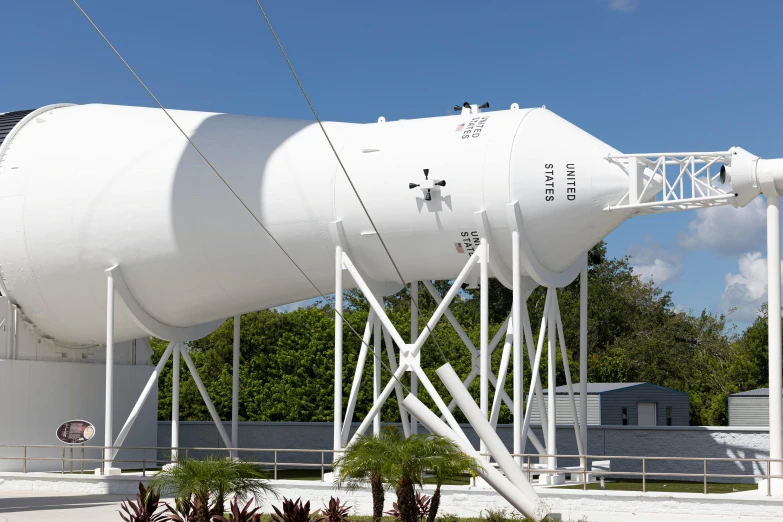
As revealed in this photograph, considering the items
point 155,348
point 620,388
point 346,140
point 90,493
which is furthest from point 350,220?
point 155,348

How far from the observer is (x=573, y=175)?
74.3ft

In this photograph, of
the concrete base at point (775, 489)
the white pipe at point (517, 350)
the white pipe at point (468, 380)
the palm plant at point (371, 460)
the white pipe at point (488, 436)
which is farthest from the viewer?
the white pipe at point (468, 380)

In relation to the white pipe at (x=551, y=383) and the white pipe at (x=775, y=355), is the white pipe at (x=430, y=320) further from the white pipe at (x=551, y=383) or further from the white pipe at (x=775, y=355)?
the white pipe at (x=775, y=355)

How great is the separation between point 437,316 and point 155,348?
3432 centimetres

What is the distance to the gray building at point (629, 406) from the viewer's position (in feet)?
107

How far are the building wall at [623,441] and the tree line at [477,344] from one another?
16.2 ft

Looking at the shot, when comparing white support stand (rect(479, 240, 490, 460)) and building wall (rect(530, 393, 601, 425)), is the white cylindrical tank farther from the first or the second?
building wall (rect(530, 393, 601, 425))

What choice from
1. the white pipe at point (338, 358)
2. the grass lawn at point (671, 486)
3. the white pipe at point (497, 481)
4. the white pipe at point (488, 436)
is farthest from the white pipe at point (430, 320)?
the grass lawn at point (671, 486)

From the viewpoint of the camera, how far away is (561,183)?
74.2 ft

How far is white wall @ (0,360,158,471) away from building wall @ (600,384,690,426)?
13.9 metres

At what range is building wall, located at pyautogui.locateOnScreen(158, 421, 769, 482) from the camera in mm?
27719

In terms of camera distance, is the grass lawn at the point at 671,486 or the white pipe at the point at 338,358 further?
the white pipe at the point at 338,358

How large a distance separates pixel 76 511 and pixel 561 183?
12.1 meters

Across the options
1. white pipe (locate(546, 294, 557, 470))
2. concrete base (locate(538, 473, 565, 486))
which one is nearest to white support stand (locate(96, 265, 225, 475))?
concrete base (locate(538, 473, 565, 486))
